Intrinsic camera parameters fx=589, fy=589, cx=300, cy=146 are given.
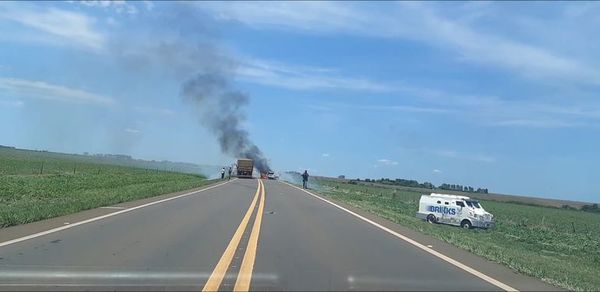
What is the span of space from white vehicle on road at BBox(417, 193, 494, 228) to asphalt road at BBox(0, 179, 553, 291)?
22.0 metres

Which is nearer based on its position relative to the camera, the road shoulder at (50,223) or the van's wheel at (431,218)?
the road shoulder at (50,223)

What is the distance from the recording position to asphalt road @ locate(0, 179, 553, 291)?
26.0ft

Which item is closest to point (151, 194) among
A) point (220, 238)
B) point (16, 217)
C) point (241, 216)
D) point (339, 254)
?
point (241, 216)

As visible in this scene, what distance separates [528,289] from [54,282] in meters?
6.48

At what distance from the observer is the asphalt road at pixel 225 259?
7.91 metres

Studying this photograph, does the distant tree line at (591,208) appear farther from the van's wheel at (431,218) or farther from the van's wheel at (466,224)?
the van's wheel at (466,224)

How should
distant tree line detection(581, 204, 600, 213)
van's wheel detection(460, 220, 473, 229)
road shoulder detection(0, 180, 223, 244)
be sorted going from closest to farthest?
road shoulder detection(0, 180, 223, 244)
van's wheel detection(460, 220, 473, 229)
distant tree line detection(581, 204, 600, 213)

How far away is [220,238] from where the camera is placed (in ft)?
43.2

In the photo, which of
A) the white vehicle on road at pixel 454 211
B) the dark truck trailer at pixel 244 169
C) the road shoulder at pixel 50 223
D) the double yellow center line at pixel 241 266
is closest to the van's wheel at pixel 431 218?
the white vehicle on road at pixel 454 211

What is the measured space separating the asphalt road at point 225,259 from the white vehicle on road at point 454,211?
866 inches

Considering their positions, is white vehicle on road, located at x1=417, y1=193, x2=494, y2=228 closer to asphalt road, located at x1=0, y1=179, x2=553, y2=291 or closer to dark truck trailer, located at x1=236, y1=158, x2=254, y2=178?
asphalt road, located at x1=0, y1=179, x2=553, y2=291

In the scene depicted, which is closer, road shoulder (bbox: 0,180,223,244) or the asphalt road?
the asphalt road

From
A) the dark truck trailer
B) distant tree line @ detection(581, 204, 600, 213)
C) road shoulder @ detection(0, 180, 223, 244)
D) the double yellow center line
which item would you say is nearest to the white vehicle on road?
road shoulder @ detection(0, 180, 223, 244)


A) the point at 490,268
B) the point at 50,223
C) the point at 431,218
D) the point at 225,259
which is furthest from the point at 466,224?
the point at 225,259
